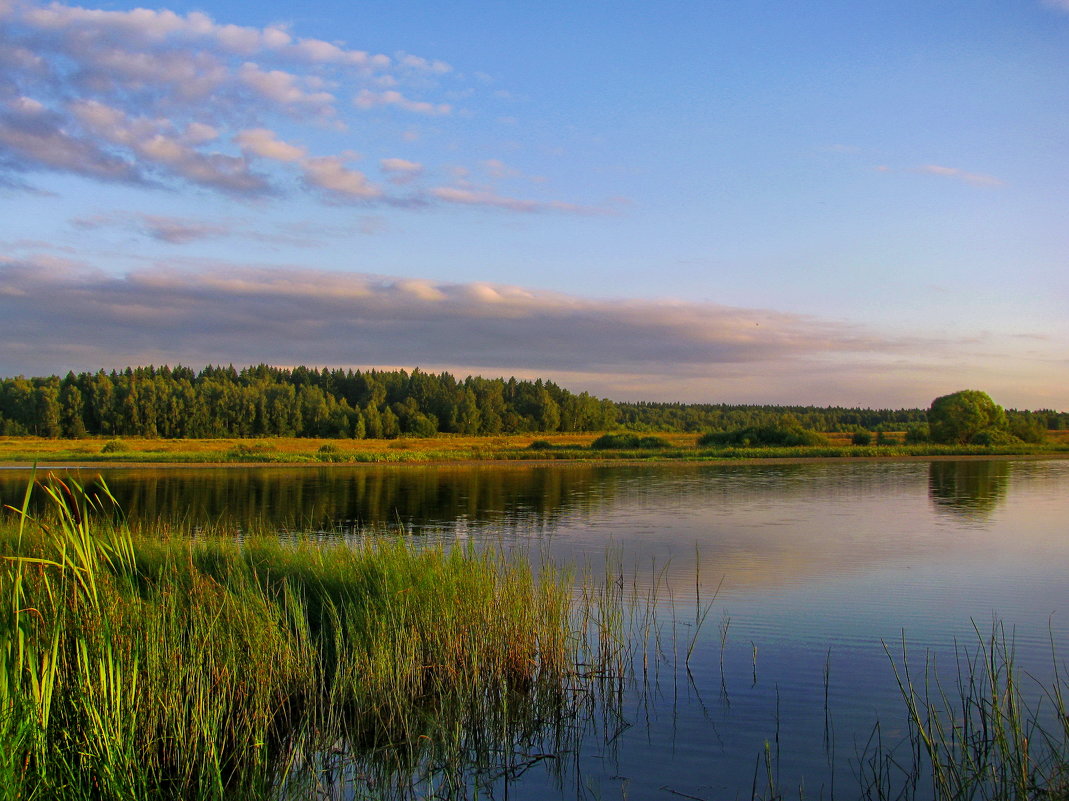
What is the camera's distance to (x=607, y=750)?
7480 mm

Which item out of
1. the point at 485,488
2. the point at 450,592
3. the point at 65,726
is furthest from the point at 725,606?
the point at 485,488

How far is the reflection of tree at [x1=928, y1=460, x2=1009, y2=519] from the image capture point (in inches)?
1133

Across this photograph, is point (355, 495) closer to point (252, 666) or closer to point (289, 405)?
point (252, 666)

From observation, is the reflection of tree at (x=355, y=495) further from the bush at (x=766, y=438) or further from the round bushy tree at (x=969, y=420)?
the round bushy tree at (x=969, y=420)

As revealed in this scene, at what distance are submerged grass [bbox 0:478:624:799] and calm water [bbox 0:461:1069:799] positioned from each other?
1.10 meters

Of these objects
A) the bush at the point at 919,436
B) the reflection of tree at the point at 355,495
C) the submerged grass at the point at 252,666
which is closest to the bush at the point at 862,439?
the bush at the point at 919,436

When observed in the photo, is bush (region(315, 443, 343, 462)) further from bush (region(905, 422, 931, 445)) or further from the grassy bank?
bush (region(905, 422, 931, 445))

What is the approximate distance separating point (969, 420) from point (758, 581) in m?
70.9

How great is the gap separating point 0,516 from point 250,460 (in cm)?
4421

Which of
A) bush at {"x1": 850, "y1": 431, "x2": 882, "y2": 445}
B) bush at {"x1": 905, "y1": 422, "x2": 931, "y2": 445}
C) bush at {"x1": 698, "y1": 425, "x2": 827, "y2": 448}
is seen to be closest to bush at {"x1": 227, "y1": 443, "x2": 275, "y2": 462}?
bush at {"x1": 698, "y1": 425, "x2": 827, "y2": 448}

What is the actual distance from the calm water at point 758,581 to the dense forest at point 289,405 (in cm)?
6413

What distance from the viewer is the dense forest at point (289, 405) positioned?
106625 mm

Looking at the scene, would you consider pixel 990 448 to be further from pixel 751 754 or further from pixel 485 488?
pixel 751 754

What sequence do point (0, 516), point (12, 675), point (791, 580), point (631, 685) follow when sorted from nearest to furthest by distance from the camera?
point (12, 675) < point (631, 685) < point (791, 580) < point (0, 516)
